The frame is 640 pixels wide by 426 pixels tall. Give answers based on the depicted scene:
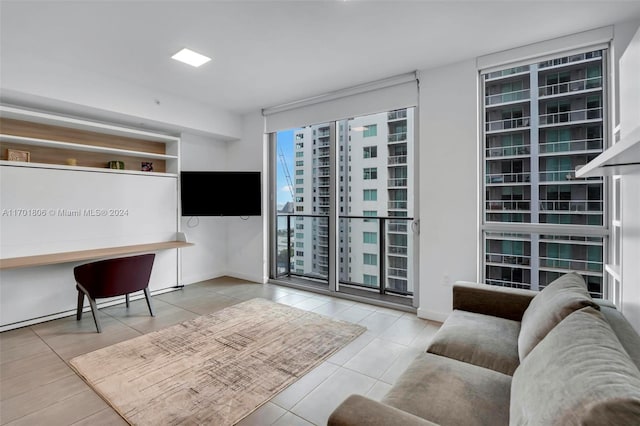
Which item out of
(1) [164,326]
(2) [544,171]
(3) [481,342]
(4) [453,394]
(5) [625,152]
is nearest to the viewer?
(5) [625,152]

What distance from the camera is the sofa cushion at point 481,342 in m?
1.68

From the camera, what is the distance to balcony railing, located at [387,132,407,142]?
3.89m

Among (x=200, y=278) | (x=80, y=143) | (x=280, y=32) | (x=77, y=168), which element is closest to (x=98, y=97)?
(x=80, y=143)

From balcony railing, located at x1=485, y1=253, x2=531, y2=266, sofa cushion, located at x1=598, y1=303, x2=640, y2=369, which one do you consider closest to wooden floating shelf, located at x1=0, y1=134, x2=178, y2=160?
balcony railing, located at x1=485, y1=253, x2=531, y2=266

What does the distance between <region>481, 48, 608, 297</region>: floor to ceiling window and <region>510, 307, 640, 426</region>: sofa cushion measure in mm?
1983

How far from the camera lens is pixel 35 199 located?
3.42 meters

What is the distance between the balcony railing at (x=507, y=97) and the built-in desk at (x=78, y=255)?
13.9 feet

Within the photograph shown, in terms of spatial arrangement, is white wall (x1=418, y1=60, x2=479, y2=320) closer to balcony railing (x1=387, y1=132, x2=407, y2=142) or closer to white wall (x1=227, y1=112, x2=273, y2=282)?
balcony railing (x1=387, y1=132, x2=407, y2=142)

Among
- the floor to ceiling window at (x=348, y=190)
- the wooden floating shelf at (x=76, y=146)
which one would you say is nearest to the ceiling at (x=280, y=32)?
the floor to ceiling window at (x=348, y=190)

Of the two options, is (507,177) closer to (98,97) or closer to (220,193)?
(220,193)

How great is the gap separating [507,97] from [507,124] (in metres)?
0.29

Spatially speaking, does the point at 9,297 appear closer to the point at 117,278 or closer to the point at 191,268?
the point at 117,278

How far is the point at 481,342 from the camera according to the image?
1.82 m

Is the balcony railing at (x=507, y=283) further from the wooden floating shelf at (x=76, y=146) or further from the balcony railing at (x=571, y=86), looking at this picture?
the wooden floating shelf at (x=76, y=146)
